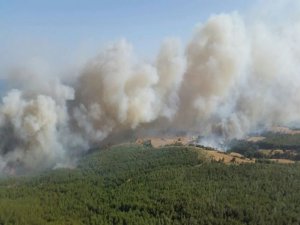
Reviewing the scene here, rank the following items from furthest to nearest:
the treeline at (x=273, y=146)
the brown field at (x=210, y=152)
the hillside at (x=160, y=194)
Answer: the treeline at (x=273, y=146) < the brown field at (x=210, y=152) < the hillside at (x=160, y=194)

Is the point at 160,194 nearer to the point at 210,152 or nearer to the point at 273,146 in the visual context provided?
the point at 210,152

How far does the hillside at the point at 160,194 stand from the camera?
66.8 metres

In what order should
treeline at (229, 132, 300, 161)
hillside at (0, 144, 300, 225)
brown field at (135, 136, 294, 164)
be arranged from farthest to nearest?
treeline at (229, 132, 300, 161) < brown field at (135, 136, 294, 164) < hillside at (0, 144, 300, 225)

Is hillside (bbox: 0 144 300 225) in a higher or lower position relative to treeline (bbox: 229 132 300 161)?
lower

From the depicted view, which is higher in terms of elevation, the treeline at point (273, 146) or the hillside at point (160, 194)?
the treeline at point (273, 146)

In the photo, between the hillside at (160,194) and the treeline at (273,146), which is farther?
the treeline at (273,146)

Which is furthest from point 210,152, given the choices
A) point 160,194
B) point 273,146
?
point 273,146

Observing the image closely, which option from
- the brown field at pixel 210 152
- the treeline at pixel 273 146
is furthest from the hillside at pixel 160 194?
the treeline at pixel 273 146

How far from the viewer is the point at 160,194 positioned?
75.9m

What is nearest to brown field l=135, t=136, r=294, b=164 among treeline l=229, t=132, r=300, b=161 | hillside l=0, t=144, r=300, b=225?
hillside l=0, t=144, r=300, b=225

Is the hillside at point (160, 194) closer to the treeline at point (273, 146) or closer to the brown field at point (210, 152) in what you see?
the brown field at point (210, 152)

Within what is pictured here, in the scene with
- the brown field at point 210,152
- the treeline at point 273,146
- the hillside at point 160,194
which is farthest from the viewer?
the treeline at point 273,146

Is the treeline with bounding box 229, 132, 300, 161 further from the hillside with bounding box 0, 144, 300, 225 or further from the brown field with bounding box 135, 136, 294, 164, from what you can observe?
the hillside with bounding box 0, 144, 300, 225

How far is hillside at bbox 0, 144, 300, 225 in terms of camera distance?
66.8 metres
